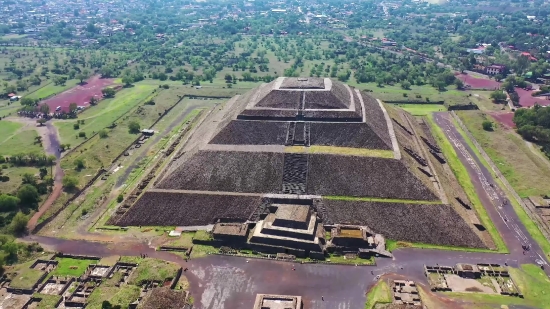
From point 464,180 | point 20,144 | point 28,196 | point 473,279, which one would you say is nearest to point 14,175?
point 28,196

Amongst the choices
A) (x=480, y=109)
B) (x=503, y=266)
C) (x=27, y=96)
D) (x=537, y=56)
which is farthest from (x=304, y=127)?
(x=537, y=56)

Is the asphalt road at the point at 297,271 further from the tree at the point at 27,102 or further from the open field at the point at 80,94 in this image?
the open field at the point at 80,94

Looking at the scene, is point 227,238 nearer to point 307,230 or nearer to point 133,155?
point 307,230

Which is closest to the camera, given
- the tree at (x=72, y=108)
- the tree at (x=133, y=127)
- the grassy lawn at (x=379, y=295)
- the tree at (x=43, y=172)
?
the grassy lawn at (x=379, y=295)

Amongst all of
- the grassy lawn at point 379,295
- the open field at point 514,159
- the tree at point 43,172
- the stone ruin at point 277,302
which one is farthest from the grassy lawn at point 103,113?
the open field at point 514,159

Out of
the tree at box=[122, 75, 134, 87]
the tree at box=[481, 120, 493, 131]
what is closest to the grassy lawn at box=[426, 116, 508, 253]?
the tree at box=[481, 120, 493, 131]

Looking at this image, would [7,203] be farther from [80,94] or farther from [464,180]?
[464,180]
